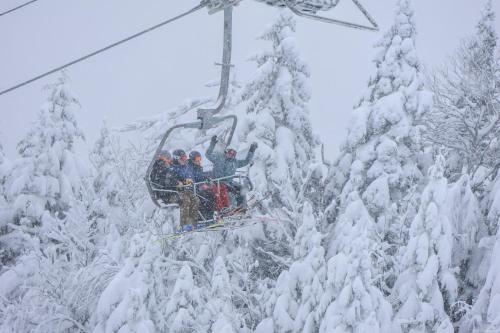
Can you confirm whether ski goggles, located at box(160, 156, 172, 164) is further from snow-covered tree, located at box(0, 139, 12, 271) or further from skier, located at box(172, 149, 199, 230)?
snow-covered tree, located at box(0, 139, 12, 271)

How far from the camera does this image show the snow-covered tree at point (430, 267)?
12.7m

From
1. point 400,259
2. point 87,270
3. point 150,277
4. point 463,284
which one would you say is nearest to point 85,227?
point 87,270

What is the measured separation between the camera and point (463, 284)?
561 inches

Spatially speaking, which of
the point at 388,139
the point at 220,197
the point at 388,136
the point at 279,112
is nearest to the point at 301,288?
the point at 220,197

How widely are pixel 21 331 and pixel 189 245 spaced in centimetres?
527

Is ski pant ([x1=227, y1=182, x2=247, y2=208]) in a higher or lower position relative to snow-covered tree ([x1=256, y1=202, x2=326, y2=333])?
higher

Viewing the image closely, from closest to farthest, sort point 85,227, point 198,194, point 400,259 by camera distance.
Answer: point 198,194, point 400,259, point 85,227

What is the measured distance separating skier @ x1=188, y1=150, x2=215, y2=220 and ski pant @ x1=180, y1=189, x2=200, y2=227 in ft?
0.86

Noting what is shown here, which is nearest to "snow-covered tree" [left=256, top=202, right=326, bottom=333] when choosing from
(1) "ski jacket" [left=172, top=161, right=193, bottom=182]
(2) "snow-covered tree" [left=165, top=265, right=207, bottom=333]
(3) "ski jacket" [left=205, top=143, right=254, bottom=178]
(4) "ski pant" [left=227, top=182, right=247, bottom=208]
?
(2) "snow-covered tree" [left=165, top=265, right=207, bottom=333]

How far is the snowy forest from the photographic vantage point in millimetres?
13031

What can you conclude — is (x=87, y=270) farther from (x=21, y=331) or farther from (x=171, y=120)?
(x=171, y=120)

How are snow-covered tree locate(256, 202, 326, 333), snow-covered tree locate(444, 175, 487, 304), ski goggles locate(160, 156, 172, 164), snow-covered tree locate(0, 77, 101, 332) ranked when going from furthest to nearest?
snow-covered tree locate(0, 77, 101, 332)
snow-covered tree locate(256, 202, 326, 333)
snow-covered tree locate(444, 175, 487, 304)
ski goggles locate(160, 156, 172, 164)

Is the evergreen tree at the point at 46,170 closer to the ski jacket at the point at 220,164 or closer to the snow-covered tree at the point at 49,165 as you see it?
the snow-covered tree at the point at 49,165

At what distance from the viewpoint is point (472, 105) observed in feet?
73.5
